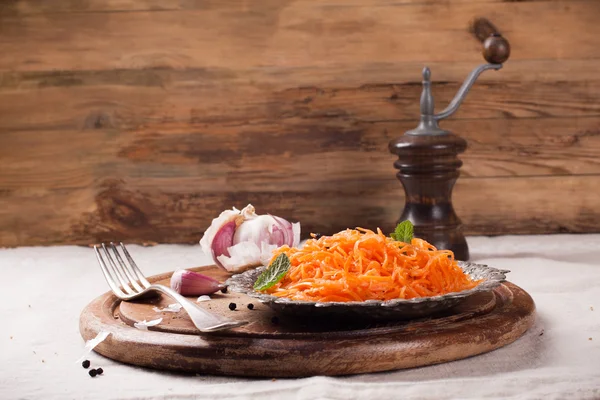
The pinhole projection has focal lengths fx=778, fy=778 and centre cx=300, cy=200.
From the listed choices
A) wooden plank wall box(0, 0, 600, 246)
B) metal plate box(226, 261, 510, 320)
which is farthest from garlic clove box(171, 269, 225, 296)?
wooden plank wall box(0, 0, 600, 246)

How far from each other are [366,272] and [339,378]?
0.15m

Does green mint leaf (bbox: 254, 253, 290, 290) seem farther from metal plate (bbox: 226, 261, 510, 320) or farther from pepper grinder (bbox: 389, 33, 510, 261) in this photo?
pepper grinder (bbox: 389, 33, 510, 261)

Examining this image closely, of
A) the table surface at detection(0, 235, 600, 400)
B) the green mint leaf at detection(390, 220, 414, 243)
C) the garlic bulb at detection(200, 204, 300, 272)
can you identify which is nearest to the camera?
the table surface at detection(0, 235, 600, 400)

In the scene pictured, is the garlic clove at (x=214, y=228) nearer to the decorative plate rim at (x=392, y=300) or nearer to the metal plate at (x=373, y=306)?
the decorative plate rim at (x=392, y=300)

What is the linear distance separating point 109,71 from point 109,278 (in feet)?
2.98

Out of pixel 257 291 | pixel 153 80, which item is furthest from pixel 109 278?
pixel 153 80

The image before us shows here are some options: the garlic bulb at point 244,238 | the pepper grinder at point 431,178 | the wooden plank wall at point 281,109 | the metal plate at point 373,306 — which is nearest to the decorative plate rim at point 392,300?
the metal plate at point 373,306

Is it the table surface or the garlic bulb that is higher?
the garlic bulb

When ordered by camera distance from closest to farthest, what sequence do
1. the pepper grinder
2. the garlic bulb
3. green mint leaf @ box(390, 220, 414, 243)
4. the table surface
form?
the table surface
green mint leaf @ box(390, 220, 414, 243)
the garlic bulb
the pepper grinder

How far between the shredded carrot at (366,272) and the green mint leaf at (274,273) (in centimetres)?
1

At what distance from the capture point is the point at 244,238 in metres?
1.34

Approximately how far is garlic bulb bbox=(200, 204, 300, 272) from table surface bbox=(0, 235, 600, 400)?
0.24m

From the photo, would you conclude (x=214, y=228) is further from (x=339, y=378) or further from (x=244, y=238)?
(x=339, y=378)

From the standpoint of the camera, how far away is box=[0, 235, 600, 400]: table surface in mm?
780
